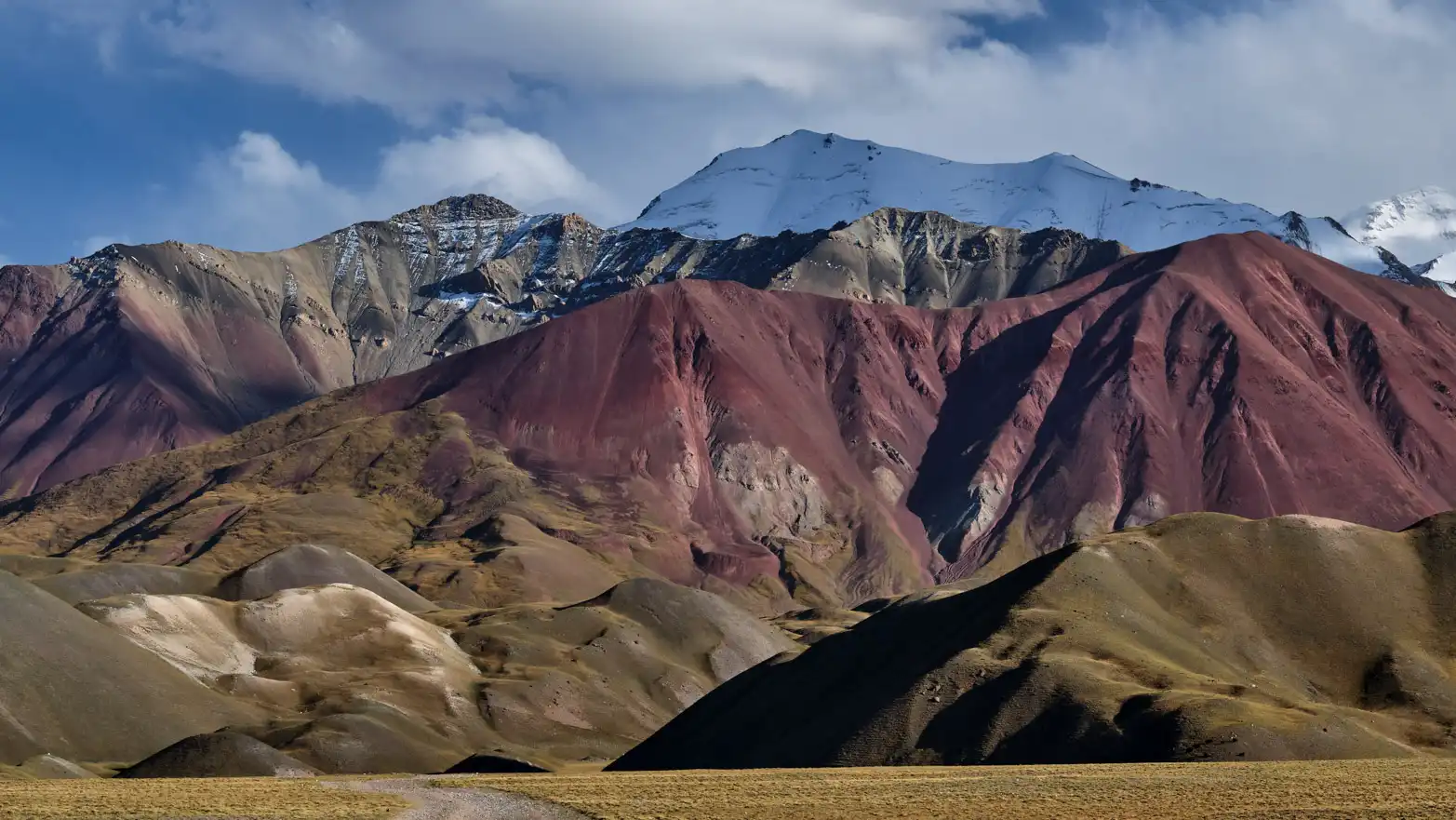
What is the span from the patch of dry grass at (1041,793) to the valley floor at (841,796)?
0.09 m

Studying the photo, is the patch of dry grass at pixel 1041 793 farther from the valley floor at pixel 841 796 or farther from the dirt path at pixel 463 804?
the dirt path at pixel 463 804

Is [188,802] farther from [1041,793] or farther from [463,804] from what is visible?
[1041,793]

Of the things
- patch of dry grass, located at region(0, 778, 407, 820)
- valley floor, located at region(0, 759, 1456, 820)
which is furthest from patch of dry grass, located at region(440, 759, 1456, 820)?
patch of dry grass, located at region(0, 778, 407, 820)

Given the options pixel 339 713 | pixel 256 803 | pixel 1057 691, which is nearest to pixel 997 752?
pixel 1057 691

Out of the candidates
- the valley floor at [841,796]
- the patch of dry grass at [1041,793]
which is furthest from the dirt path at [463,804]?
the patch of dry grass at [1041,793]

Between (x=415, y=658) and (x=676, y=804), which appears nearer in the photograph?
(x=676, y=804)

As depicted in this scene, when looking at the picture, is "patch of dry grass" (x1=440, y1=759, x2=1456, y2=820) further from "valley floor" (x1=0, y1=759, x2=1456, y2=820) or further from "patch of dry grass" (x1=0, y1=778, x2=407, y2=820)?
"patch of dry grass" (x1=0, y1=778, x2=407, y2=820)

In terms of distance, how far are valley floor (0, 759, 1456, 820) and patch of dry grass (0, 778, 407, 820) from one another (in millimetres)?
82

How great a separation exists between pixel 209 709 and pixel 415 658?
37333 mm

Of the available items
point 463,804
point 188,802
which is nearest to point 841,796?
point 463,804

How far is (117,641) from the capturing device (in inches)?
5861

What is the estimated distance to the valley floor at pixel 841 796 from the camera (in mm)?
63062

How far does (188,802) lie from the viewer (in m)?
68.0

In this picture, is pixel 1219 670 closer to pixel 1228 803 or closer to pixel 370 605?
pixel 1228 803
